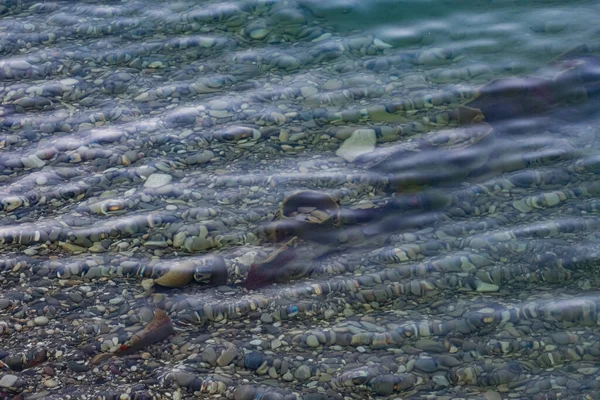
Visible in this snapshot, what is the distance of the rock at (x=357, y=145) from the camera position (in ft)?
14.1

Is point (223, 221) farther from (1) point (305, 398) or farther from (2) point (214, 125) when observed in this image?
(1) point (305, 398)

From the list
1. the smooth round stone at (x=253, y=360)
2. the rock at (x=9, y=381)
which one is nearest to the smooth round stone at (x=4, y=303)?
the rock at (x=9, y=381)

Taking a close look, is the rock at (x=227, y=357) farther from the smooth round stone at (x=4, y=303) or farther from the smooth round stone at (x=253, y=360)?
the smooth round stone at (x=4, y=303)

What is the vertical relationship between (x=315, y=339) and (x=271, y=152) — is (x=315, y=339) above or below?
below

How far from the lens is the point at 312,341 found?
10.8 ft

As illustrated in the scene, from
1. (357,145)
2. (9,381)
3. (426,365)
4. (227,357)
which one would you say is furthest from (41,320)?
(357,145)

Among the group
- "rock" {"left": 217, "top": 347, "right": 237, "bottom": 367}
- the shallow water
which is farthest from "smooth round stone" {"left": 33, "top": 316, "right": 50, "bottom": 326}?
"rock" {"left": 217, "top": 347, "right": 237, "bottom": 367}

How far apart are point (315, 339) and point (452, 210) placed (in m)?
1.17

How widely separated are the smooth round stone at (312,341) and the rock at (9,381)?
4.35ft

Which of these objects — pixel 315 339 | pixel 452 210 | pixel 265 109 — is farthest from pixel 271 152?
pixel 315 339

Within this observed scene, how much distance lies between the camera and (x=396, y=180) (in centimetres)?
411

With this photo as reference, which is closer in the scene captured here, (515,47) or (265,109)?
(265,109)

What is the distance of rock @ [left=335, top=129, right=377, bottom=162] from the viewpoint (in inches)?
170

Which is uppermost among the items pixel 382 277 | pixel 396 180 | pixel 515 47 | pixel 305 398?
pixel 515 47
